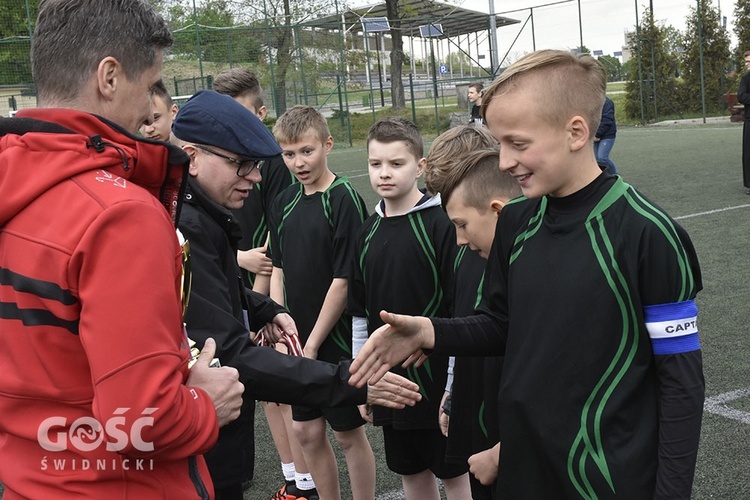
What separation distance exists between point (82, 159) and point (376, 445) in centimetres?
348

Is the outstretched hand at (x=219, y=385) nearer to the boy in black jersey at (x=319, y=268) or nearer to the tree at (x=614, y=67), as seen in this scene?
the boy in black jersey at (x=319, y=268)

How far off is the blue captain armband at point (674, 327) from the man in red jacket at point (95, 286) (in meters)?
1.09

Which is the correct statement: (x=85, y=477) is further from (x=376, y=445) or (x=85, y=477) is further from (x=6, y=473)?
(x=376, y=445)

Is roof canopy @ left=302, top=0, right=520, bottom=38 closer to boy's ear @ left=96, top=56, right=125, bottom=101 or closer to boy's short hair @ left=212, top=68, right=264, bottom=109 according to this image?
boy's short hair @ left=212, top=68, right=264, bottom=109

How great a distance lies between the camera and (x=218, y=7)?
32125 mm

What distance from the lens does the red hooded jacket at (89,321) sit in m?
1.58

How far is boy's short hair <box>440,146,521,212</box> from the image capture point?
2984 millimetres

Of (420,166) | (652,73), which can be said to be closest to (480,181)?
(420,166)

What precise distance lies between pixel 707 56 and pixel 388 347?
28324 mm

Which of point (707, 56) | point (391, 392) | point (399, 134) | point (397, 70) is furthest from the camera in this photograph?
point (397, 70)

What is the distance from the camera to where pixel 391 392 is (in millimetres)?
2625

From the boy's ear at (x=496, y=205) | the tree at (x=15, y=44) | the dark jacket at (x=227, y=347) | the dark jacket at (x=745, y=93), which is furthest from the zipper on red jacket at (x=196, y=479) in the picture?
the tree at (x=15, y=44)

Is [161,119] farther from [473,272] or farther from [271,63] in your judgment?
[271,63]

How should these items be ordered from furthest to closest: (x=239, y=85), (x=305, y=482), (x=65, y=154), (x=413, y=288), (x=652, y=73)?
(x=652, y=73) < (x=239, y=85) < (x=305, y=482) < (x=413, y=288) < (x=65, y=154)
